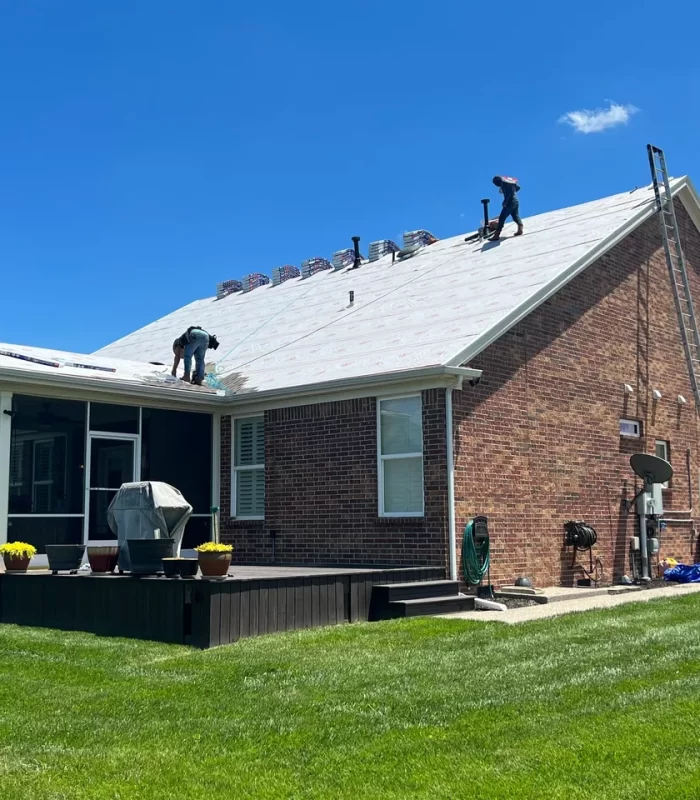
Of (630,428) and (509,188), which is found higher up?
(509,188)

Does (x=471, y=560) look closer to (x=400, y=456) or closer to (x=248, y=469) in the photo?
(x=400, y=456)

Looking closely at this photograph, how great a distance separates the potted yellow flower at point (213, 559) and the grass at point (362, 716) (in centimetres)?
94

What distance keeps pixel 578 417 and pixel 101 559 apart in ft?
25.5

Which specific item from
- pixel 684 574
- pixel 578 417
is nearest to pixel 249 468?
pixel 578 417

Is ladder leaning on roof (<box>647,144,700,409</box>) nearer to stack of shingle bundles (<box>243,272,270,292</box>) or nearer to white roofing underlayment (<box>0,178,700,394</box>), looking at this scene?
white roofing underlayment (<box>0,178,700,394</box>)

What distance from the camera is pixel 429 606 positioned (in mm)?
11656

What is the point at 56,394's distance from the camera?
1382 cm

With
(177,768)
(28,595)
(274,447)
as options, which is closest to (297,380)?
(274,447)

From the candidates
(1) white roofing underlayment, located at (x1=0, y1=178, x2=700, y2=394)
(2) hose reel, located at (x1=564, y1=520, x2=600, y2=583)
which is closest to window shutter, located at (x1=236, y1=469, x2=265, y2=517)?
(1) white roofing underlayment, located at (x1=0, y1=178, x2=700, y2=394)

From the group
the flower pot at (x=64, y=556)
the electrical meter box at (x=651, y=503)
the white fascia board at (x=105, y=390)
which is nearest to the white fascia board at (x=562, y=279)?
the electrical meter box at (x=651, y=503)

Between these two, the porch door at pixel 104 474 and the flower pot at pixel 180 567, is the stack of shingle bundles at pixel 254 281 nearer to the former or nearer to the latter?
the porch door at pixel 104 474

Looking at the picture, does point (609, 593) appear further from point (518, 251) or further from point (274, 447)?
point (518, 251)

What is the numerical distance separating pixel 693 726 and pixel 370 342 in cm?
→ 992

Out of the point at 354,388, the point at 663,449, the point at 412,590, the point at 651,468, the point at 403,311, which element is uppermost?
the point at 403,311
